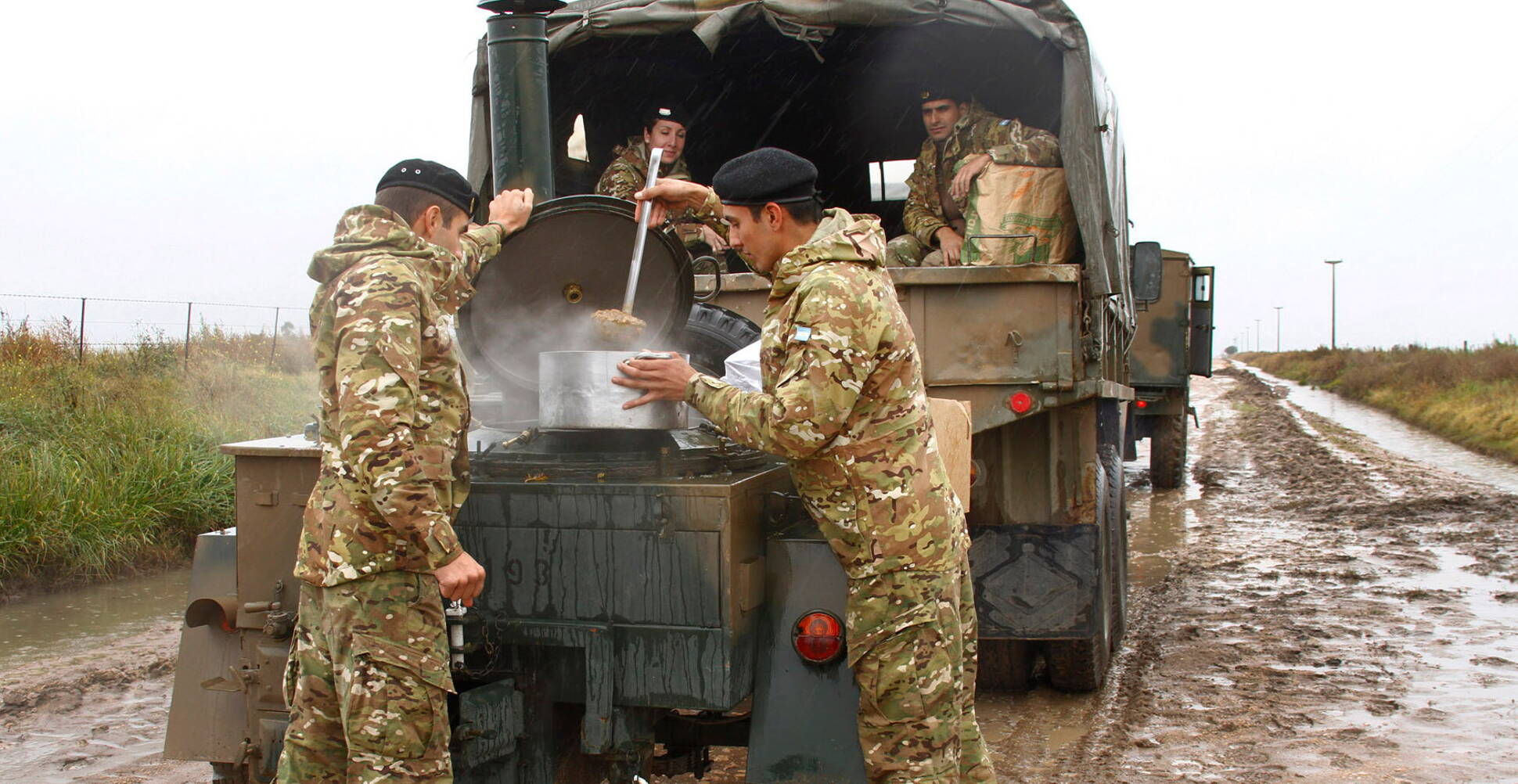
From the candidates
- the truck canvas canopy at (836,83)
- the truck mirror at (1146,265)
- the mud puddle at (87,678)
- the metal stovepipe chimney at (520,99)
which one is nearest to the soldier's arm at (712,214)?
the metal stovepipe chimney at (520,99)

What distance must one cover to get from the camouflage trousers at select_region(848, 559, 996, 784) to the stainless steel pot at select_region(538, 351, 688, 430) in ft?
2.26

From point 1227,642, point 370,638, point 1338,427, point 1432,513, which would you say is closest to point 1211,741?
point 1227,642

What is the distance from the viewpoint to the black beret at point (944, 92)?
6.21 metres

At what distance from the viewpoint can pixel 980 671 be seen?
223 inches

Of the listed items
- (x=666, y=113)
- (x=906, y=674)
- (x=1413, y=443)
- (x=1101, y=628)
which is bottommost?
(x=1101, y=628)

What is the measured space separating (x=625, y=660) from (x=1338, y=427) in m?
21.0

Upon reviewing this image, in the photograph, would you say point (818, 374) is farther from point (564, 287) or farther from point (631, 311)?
point (564, 287)

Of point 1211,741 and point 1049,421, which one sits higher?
point 1049,421

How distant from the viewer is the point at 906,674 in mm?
2955

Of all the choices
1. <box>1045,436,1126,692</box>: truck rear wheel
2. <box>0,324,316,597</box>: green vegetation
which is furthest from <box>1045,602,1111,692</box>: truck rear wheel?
<box>0,324,316,597</box>: green vegetation

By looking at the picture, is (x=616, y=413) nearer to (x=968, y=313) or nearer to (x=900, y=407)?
(x=900, y=407)

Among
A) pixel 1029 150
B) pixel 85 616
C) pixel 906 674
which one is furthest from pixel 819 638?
pixel 85 616

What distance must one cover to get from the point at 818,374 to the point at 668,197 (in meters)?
0.86

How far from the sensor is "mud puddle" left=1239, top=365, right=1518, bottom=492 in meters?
14.0
